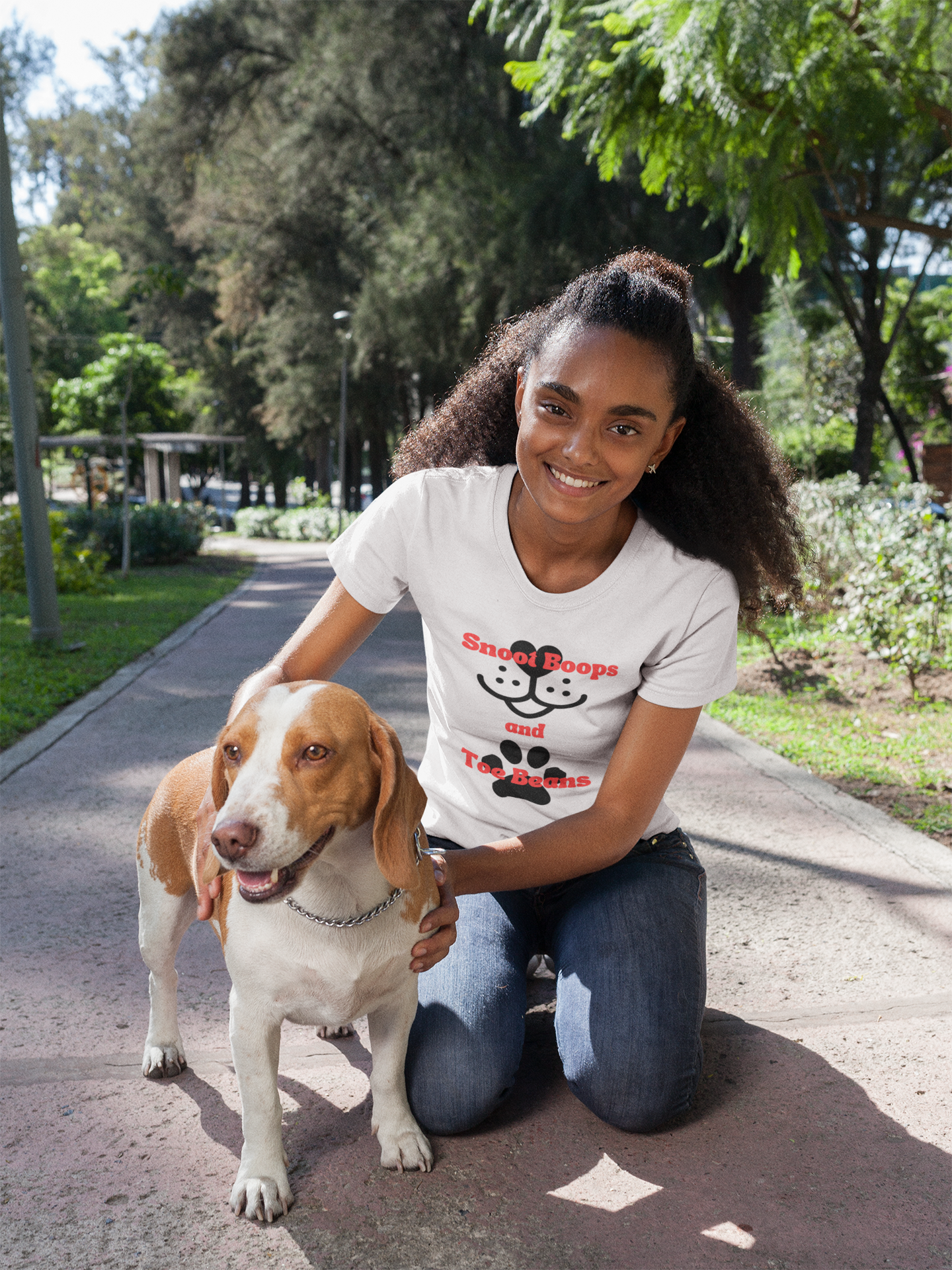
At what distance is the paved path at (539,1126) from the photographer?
2193 millimetres

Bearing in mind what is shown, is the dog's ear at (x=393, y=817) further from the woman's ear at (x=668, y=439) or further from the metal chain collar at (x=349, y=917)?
the woman's ear at (x=668, y=439)

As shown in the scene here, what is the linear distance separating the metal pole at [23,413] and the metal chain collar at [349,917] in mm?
7925

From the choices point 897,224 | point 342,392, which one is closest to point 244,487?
point 342,392

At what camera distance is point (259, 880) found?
1.94 m

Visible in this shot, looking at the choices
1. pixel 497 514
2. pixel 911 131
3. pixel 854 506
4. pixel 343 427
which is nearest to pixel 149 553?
pixel 343 427

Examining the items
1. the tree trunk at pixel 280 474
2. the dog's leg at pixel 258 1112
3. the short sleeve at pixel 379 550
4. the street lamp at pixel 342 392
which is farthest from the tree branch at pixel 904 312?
the tree trunk at pixel 280 474

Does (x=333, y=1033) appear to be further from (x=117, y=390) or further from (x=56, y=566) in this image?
(x=117, y=390)

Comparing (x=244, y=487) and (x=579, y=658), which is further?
(x=244, y=487)

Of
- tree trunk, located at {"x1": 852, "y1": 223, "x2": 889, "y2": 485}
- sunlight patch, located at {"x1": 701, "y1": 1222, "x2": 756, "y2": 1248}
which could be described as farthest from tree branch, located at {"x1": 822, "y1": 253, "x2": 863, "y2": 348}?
sunlight patch, located at {"x1": 701, "y1": 1222, "x2": 756, "y2": 1248}

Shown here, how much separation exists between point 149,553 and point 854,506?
14374mm

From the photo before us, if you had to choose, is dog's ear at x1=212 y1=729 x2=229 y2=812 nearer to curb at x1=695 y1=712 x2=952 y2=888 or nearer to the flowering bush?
curb at x1=695 y1=712 x2=952 y2=888

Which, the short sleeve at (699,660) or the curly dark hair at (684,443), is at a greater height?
the curly dark hair at (684,443)

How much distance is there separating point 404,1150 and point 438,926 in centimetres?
54

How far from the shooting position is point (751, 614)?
3.05 metres
